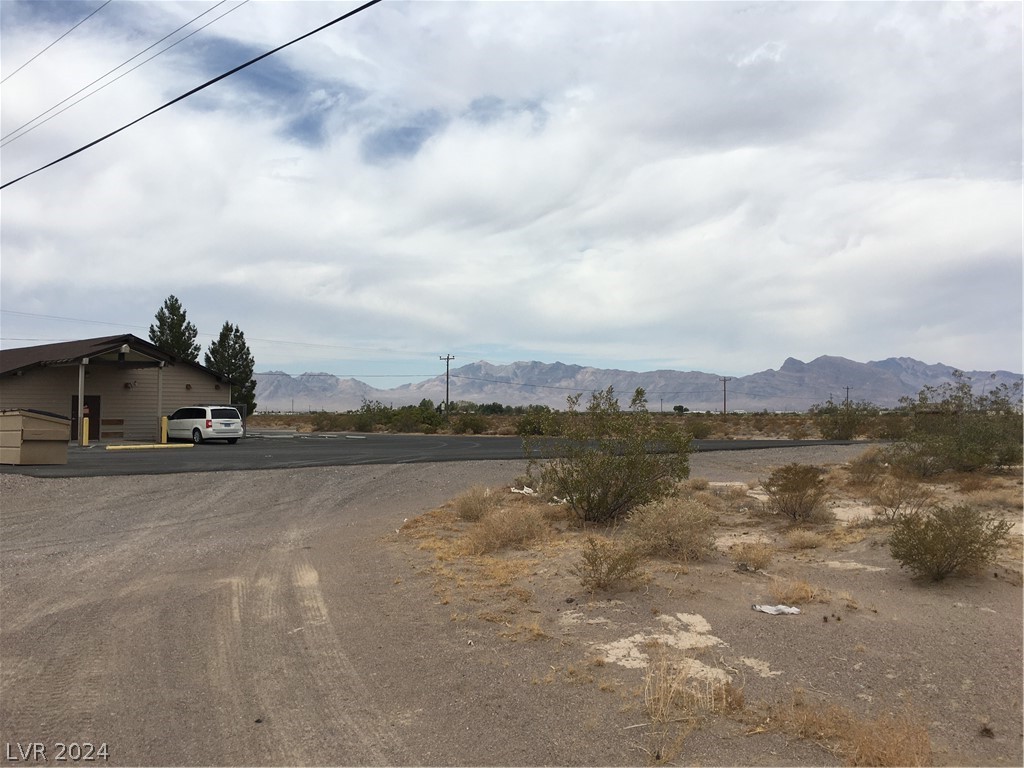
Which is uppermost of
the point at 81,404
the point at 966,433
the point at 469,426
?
the point at 81,404

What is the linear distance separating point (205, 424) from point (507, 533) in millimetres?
26849

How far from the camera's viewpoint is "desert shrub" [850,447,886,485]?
698 inches

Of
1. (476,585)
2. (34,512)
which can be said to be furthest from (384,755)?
(34,512)

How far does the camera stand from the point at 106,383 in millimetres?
34969

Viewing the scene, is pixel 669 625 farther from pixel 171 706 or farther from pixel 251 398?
pixel 251 398

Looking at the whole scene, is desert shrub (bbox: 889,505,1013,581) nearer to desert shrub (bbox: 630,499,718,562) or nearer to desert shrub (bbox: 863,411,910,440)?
desert shrub (bbox: 630,499,718,562)

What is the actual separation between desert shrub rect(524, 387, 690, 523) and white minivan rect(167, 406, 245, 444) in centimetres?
2487

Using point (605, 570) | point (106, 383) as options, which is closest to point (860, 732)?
point (605, 570)

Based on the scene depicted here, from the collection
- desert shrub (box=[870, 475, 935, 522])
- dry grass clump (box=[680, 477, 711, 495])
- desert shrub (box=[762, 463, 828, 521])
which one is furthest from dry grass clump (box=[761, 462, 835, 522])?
dry grass clump (box=[680, 477, 711, 495])

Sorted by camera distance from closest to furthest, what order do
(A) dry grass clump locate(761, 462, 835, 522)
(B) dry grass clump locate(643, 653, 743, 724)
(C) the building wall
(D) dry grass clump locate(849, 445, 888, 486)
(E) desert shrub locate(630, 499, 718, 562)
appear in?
(B) dry grass clump locate(643, 653, 743, 724), (E) desert shrub locate(630, 499, 718, 562), (A) dry grass clump locate(761, 462, 835, 522), (D) dry grass clump locate(849, 445, 888, 486), (C) the building wall

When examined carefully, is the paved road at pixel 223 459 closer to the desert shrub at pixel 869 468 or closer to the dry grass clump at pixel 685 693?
the desert shrub at pixel 869 468

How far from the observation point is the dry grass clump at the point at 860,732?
4.20m

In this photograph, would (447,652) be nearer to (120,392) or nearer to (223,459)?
(223,459)

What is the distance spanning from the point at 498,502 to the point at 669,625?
8.03 meters
